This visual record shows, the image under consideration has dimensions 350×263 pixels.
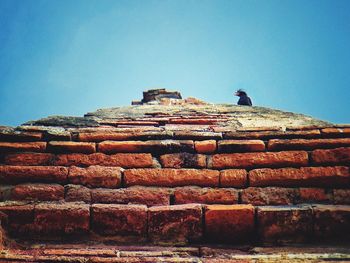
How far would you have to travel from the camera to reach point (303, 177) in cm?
168

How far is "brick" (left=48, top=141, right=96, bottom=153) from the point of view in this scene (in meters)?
1.82

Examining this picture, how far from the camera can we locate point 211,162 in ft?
5.87

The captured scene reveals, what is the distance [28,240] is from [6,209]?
18cm

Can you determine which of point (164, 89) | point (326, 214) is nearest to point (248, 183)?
point (326, 214)

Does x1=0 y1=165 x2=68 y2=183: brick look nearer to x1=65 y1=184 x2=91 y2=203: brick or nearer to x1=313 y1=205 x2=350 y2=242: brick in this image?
x1=65 y1=184 x2=91 y2=203: brick

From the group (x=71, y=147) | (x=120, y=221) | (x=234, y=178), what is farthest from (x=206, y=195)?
(x=71, y=147)

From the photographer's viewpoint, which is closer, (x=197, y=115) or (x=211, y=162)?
(x=211, y=162)

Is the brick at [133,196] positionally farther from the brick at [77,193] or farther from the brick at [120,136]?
the brick at [120,136]

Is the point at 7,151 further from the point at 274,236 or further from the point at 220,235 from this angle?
the point at 274,236

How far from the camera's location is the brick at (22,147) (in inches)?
70.7

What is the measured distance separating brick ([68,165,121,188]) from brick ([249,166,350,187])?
695 mm

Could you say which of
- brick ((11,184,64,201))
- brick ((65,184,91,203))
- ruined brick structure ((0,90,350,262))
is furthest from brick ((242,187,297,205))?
brick ((11,184,64,201))

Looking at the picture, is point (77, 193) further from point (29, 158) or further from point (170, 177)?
point (170, 177)

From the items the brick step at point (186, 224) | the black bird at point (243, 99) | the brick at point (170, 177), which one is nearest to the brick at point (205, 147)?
the brick at point (170, 177)
